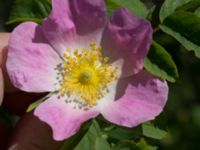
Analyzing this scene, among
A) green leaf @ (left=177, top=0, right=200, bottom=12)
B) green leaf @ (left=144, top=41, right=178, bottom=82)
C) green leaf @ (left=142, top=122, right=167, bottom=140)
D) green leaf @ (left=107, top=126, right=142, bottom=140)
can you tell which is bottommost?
green leaf @ (left=107, top=126, right=142, bottom=140)

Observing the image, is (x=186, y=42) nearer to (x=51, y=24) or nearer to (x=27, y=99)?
(x=51, y=24)

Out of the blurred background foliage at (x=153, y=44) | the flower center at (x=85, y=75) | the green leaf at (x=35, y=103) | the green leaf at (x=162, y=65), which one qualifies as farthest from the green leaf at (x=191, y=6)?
the green leaf at (x=35, y=103)

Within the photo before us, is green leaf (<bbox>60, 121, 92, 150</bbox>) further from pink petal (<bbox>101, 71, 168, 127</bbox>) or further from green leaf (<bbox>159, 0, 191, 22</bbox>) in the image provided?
green leaf (<bbox>159, 0, 191, 22</bbox>)

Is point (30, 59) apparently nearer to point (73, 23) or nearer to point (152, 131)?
point (73, 23)

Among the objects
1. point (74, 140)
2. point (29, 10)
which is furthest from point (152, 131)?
point (29, 10)

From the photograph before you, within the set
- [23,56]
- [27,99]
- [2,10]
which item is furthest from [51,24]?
[2,10]

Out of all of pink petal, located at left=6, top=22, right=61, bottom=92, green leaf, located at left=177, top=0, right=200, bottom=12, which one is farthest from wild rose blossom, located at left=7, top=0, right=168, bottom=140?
green leaf, located at left=177, top=0, right=200, bottom=12
